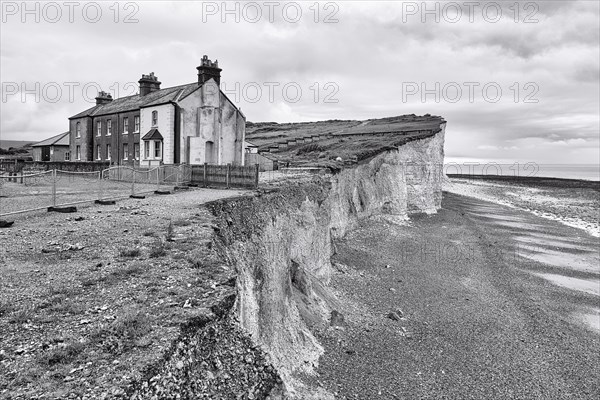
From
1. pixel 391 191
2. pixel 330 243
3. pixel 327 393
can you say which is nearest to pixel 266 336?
pixel 327 393

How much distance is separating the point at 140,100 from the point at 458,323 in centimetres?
3449

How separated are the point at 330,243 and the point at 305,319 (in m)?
9.55

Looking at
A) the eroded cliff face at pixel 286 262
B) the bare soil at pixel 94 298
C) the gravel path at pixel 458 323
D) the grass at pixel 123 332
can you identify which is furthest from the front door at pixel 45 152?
the grass at pixel 123 332

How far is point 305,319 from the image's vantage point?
15227mm

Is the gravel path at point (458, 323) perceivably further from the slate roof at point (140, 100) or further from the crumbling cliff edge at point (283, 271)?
the slate roof at point (140, 100)

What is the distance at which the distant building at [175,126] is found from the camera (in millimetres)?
35031

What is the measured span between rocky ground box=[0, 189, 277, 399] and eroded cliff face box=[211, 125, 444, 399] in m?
1.09

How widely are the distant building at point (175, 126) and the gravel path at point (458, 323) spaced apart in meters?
15.2

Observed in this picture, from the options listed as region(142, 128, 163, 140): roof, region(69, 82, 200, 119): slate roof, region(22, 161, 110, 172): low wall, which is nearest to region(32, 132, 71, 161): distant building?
region(69, 82, 200, 119): slate roof

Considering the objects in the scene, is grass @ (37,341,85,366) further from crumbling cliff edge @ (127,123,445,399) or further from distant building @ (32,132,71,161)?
distant building @ (32,132,71,161)

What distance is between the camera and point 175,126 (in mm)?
34844

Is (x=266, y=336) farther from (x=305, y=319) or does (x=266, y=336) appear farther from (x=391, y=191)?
(x=391, y=191)

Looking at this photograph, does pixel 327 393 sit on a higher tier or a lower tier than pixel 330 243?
lower

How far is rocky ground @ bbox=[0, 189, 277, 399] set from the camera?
4.67 metres
